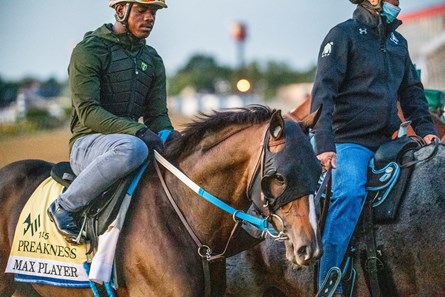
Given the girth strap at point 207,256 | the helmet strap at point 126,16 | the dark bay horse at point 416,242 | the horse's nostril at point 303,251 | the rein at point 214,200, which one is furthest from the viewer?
the helmet strap at point 126,16

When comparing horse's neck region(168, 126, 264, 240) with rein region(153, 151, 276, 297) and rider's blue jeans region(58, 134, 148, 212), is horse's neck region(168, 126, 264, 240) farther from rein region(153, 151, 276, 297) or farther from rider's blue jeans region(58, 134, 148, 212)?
rider's blue jeans region(58, 134, 148, 212)

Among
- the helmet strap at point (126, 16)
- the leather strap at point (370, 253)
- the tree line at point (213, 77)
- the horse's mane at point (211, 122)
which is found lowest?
the tree line at point (213, 77)

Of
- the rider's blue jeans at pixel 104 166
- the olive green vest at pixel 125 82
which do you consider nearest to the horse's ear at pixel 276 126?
the rider's blue jeans at pixel 104 166

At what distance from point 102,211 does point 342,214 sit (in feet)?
5.62

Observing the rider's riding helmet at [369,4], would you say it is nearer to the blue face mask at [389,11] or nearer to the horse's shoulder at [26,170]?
the blue face mask at [389,11]

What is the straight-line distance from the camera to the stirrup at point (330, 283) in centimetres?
603

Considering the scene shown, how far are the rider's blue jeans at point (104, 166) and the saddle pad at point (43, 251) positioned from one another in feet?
1.16

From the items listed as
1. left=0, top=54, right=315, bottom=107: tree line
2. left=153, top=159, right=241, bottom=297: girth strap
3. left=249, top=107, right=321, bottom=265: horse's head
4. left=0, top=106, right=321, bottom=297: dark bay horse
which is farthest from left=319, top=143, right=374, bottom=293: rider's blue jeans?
left=0, top=54, right=315, bottom=107: tree line

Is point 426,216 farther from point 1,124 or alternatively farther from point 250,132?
point 1,124

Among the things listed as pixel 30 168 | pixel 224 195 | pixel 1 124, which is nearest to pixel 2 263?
pixel 30 168

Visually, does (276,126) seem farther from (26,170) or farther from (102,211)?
(26,170)

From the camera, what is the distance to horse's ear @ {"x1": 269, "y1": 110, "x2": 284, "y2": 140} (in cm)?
523

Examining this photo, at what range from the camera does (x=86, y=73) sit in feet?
19.9

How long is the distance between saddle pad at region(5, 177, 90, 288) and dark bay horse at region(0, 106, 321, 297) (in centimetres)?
19
